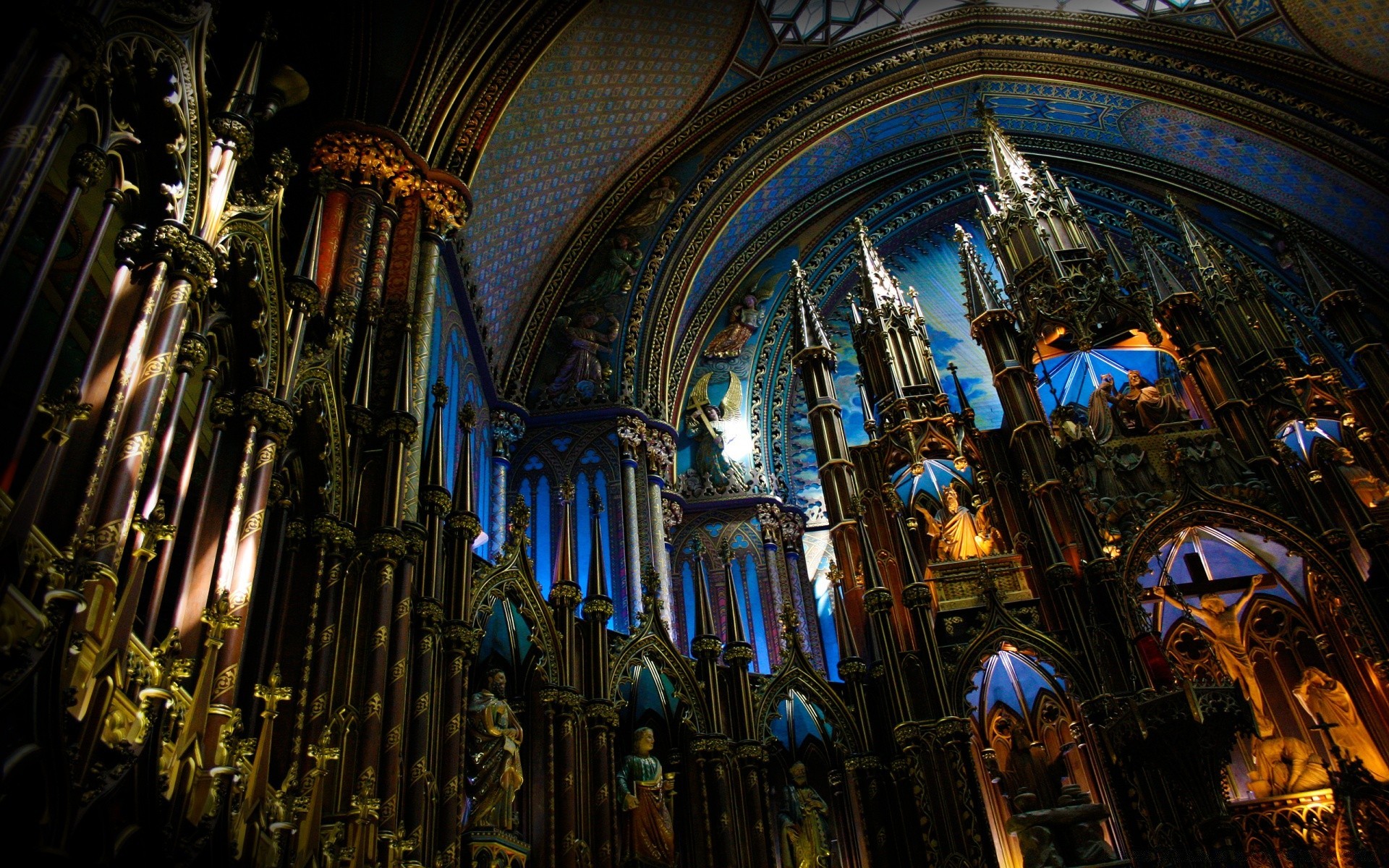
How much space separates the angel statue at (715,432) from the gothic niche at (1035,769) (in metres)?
5.74

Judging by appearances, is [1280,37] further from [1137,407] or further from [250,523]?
[250,523]

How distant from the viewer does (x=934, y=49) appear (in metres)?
20.7

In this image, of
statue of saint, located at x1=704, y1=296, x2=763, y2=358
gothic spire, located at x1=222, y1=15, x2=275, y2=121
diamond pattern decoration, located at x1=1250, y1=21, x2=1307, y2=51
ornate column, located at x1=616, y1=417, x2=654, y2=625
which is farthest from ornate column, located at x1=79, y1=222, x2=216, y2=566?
diamond pattern decoration, located at x1=1250, y1=21, x2=1307, y2=51

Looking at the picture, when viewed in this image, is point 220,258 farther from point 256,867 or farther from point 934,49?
point 934,49

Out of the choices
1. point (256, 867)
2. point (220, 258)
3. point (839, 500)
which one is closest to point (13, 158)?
point (220, 258)

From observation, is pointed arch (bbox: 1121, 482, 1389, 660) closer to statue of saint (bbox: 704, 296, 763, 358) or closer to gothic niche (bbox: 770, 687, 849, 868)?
gothic niche (bbox: 770, 687, 849, 868)

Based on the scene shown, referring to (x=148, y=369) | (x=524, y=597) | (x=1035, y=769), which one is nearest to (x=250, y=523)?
(x=148, y=369)

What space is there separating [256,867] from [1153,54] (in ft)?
65.1

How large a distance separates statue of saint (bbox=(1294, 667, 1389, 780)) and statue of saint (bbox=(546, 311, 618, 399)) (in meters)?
10.1

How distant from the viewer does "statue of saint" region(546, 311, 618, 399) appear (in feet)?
54.5

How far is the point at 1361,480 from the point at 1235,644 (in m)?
2.83

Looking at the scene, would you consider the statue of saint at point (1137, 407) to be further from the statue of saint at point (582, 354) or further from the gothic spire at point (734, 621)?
the statue of saint at point (582, 354)

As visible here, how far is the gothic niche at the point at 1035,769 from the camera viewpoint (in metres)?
11.1

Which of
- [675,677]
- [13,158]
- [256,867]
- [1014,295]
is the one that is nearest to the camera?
[13,158]
